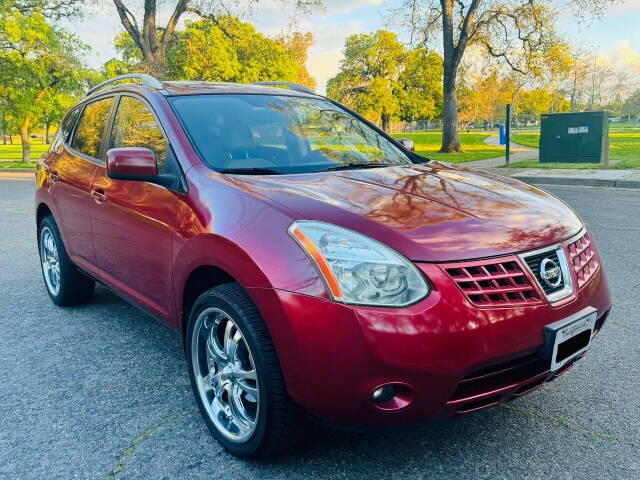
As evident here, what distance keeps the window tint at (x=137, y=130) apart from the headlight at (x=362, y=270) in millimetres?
1297

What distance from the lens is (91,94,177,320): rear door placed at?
287cm

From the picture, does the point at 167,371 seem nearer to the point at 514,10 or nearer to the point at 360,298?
the point at 360,298

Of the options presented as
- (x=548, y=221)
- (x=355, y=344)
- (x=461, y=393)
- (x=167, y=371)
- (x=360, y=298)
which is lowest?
(x=167, y=371)

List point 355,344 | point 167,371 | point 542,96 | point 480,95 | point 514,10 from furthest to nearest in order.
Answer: point 542,96
point 480,95
point 514,10
point 167,371
point 355,344

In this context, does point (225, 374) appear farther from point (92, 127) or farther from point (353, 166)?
point (92, 127)

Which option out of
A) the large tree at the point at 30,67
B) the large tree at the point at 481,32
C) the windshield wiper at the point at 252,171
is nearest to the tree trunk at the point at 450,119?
the large tree at the point at 481,32

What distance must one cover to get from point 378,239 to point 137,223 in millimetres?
1587

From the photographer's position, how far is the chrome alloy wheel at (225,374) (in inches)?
94.8

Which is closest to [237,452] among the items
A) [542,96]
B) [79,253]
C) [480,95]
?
[79,253]

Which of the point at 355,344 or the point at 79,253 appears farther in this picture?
the point at 79,253

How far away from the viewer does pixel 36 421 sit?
2.79m

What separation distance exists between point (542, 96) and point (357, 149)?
88438 mm

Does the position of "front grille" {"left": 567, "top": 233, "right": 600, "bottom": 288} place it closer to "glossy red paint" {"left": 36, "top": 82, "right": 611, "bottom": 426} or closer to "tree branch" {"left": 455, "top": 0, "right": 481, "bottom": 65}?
"glossy red paint" {"left": 36, "top": 82, "right": 611, "bottom": 426}

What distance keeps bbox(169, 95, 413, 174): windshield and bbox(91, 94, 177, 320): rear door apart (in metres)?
0.24
